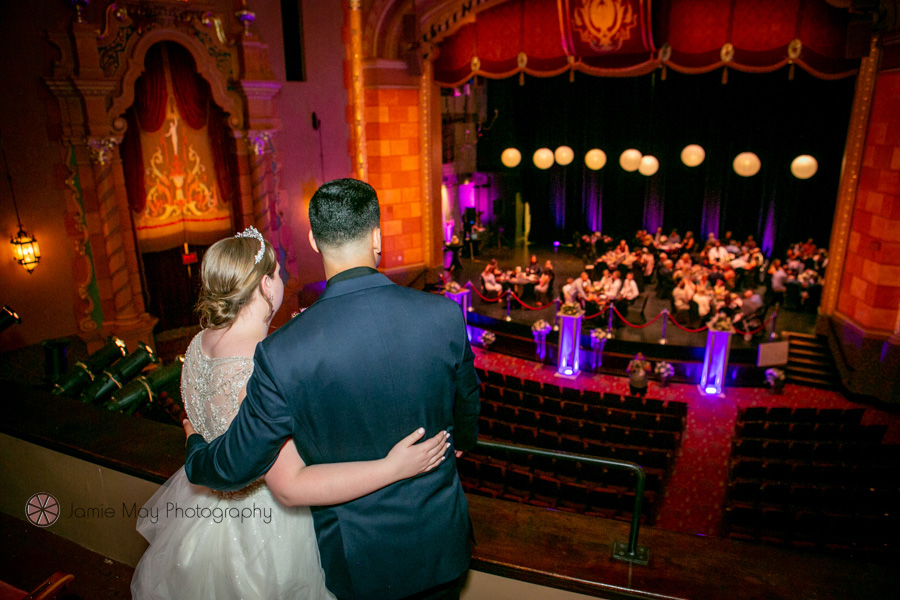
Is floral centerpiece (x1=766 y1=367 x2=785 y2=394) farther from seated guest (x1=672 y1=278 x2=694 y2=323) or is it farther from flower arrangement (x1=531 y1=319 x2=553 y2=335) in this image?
flower arrangement (x1=531 y1=319 x2=553 y2=335)

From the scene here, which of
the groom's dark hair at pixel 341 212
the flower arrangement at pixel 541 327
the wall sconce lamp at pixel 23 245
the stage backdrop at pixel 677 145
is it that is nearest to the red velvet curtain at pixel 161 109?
the wall sconce lamp at pixel 23 245

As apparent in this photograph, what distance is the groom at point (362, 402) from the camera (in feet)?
3.81

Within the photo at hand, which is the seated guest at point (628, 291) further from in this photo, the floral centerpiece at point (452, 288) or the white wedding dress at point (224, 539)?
the white wedding dress at point (224, 539)

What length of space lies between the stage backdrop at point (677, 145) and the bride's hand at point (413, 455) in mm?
14145

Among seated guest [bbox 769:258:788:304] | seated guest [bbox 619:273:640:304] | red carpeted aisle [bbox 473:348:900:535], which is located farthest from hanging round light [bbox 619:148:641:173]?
red carpeted aisle [bbox 473:348:900:535]

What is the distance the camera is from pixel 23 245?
7457 mm

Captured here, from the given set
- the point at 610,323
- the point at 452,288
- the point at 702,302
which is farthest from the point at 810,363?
Answer: the point at 452,288

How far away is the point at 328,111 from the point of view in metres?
11.3

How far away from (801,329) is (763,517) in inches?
254

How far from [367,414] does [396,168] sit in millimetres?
11208

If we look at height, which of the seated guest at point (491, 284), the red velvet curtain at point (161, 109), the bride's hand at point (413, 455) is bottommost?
the seated guest at point (491, 284)

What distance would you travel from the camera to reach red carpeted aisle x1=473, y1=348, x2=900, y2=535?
6.19 metres

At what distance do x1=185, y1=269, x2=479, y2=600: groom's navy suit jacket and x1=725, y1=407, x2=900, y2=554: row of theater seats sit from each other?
521 centimetres

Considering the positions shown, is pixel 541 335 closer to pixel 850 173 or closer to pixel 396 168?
pixel 396 168
